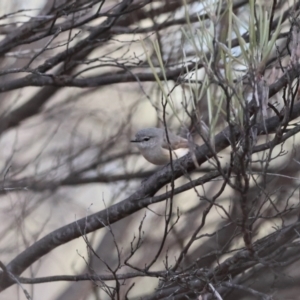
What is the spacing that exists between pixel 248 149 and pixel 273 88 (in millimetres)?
397

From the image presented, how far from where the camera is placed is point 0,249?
2473 mm

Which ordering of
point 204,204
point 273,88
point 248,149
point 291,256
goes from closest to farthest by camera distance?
1. point 248,149
2. point 273,88
3. point 291,256
4. point 204,204

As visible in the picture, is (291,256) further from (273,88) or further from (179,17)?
(179,17)

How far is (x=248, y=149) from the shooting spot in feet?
3.15

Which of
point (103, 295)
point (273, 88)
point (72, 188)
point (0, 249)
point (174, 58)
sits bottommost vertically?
point (273, 88)

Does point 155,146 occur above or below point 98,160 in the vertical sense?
below

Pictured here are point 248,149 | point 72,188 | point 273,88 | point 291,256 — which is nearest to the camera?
point 248,149

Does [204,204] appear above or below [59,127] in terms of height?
below

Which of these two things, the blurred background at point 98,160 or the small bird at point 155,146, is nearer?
the small bird at point 155,146

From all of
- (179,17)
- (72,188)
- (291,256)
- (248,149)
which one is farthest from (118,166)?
(248,149)

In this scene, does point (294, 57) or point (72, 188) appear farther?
point (72, 188)

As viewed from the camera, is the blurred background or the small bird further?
the blurred background

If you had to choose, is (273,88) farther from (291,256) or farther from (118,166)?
(118,166)

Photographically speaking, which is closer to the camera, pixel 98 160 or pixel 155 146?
pixel 155 146
